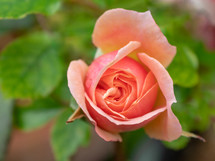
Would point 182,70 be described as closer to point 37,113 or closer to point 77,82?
point 77,82

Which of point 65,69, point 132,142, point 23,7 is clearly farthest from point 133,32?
point 132,142

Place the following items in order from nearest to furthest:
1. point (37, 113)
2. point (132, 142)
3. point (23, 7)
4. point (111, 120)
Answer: point (111, 120), point (23, 7), point (37, 113), point (132, 142)

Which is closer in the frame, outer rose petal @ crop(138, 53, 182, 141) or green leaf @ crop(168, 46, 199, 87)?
outer rose petal @ crop(138, 53, 182, 141)

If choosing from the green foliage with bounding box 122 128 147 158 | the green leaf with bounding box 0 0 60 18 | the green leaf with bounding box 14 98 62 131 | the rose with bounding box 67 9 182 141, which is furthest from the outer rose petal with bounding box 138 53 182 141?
the green foliage with bounding box 122 128 147 158

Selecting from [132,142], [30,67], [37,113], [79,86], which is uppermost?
[79,86]

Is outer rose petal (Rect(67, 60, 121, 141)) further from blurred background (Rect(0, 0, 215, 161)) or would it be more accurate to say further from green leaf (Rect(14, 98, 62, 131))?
green leaf (Rect(14, 98, 62, 131))

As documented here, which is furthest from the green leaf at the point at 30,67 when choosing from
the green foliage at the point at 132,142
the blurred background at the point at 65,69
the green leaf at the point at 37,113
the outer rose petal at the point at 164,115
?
the green foliage at the point at 132,142

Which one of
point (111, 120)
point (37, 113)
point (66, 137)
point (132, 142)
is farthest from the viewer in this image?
point (132, 142)
